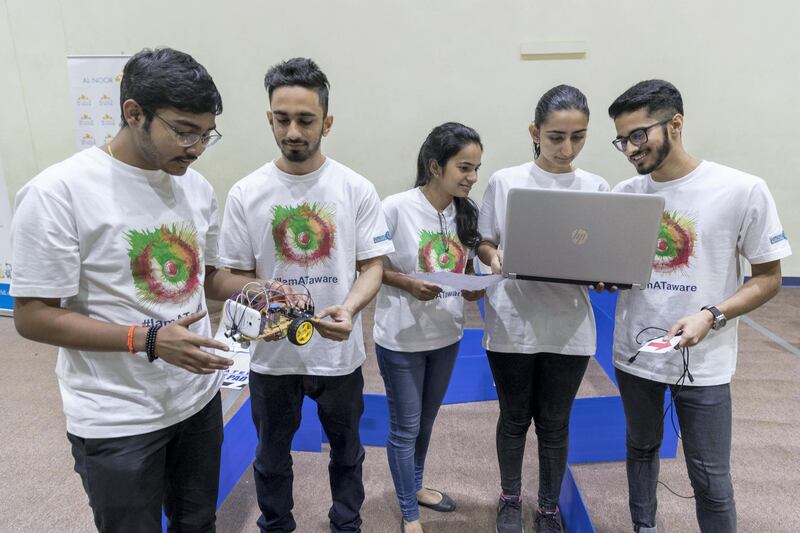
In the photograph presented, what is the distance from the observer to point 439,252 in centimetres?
159

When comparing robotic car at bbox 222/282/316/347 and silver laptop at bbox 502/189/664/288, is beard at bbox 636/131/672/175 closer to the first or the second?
silver laptop at bbox 502/189/664/288

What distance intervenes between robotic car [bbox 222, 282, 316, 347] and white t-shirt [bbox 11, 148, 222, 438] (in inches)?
4.5

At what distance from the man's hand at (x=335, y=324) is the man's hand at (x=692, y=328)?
2.64 ft

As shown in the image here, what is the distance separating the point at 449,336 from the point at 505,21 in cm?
321

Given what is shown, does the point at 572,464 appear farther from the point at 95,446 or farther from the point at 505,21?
the point at 505,21

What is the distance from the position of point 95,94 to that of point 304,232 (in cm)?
346

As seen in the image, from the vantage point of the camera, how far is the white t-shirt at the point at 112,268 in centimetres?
91

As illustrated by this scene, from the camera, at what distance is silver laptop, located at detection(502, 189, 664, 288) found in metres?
1.25

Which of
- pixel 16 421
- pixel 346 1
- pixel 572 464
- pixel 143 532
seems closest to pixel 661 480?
pixel 572 464

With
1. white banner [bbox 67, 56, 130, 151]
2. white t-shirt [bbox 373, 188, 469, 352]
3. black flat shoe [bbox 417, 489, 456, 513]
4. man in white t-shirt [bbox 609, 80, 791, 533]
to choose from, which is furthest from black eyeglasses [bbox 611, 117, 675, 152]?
white banner [bbox 67, 56, 130, 151]

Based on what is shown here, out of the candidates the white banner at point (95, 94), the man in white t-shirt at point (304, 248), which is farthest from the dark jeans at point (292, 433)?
the white banner at point (95, 94)

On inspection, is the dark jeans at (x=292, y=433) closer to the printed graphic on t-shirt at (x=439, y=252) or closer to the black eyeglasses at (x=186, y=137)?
the printed graphic on t-shirt at (x=439, y=252)

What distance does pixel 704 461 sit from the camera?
4.36 feet

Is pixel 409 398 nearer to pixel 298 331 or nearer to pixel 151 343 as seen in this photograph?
pixel 298 331
